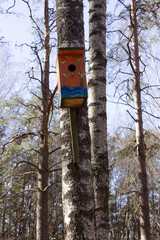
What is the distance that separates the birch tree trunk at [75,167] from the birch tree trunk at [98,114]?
0.86 m

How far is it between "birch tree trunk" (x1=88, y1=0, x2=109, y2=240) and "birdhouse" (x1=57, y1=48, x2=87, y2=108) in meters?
0.87

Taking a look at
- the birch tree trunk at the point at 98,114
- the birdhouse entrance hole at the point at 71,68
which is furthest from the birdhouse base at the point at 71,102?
the birch tree trunk at the point at 98,114

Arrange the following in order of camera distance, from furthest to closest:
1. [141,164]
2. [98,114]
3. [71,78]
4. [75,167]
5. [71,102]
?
[141,164] < [98,114] < [71,78] < [71,102] < [75,167]

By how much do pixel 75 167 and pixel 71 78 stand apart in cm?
65

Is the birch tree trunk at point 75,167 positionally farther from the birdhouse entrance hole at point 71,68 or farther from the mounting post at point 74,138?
the birdhouse entrance hole at point 71,68

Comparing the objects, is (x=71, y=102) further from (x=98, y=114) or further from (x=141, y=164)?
(x=141, y=164)

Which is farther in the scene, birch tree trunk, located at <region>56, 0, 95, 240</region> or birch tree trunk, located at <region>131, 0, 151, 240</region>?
birch tree trunk, located at <region>131, 0, 151, 240</region>

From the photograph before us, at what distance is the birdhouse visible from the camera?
75.0 inches

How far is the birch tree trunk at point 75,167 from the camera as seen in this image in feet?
5.51

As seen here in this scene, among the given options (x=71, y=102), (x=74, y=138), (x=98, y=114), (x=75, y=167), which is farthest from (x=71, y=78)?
(x=98, y=114)

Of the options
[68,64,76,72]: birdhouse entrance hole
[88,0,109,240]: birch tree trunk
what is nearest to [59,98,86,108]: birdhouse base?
[68,64,76,72]: birdhouse entrance hole

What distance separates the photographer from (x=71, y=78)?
203cm

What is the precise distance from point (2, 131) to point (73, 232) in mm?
12854

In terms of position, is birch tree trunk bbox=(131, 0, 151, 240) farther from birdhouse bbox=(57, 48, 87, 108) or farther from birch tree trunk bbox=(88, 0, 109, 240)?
birdhouse bbox=(57, 48, 87, 108)
